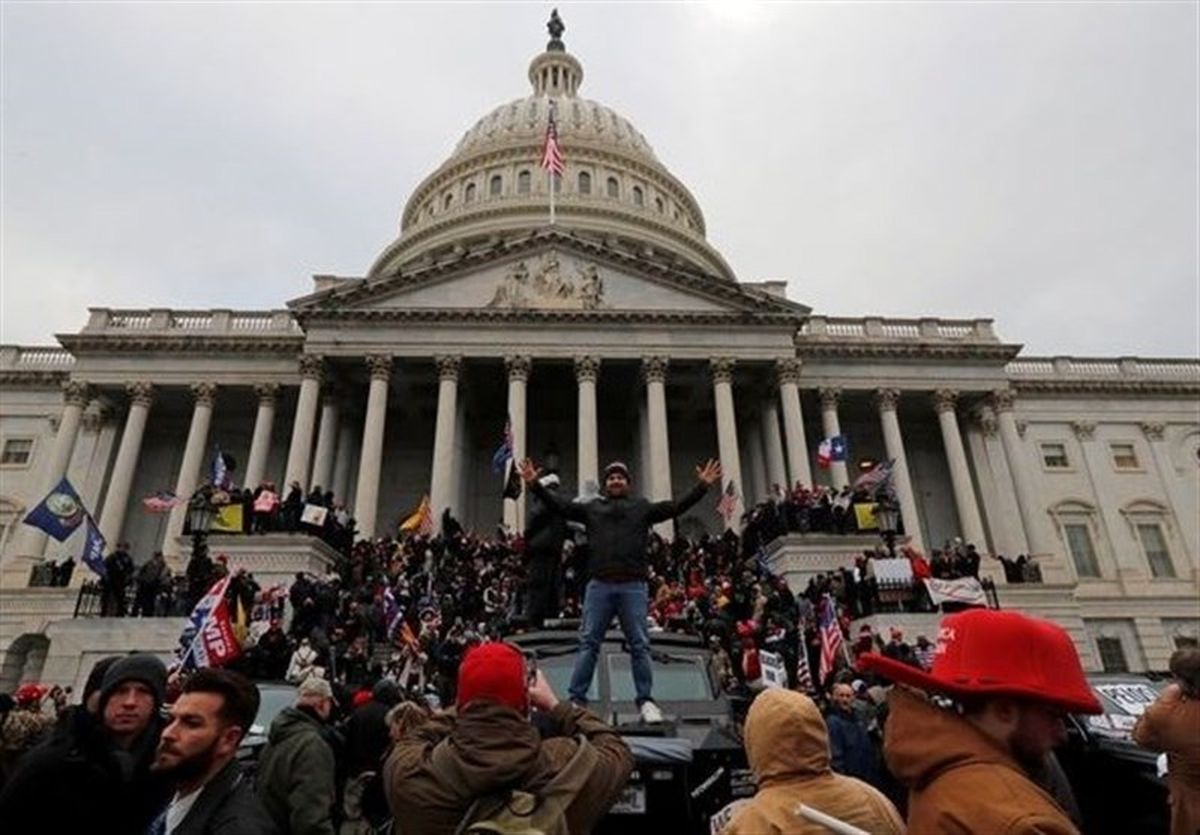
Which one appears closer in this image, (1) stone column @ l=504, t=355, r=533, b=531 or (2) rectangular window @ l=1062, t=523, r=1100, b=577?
(1) stone column @ l=504, t=355, r=533, b=531

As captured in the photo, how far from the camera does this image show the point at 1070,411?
4528 centimetres

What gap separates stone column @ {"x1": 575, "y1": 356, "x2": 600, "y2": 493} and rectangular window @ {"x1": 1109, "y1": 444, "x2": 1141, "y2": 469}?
28334 millimetres

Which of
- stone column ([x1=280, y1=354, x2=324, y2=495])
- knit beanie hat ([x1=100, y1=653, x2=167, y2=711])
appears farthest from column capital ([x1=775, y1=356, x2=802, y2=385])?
knit beanie hat ([x1=100, y1=653, x2=167, y2=711])

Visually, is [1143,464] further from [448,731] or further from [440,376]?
[448,731]

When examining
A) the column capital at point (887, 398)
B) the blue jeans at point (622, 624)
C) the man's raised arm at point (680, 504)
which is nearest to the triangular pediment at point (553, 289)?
the column capital at point (887, 398)

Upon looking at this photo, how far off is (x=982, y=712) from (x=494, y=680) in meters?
1.86

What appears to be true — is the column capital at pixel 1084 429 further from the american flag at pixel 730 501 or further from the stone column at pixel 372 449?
the stone column at pixel 372 449

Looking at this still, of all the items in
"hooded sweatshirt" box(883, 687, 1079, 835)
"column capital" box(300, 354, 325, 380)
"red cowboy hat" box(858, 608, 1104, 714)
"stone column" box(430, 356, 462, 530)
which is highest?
"column capital" box(300, 354, 325, 380)

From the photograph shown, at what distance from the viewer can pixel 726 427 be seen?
35781 millimetres

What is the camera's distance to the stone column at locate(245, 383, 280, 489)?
119 ft

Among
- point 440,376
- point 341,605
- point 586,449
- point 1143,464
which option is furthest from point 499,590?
point 1143,464

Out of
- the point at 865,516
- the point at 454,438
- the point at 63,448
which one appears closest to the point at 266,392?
the point at 63,448

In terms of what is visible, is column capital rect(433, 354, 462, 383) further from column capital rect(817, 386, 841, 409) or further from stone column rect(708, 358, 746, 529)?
column capital rect(817, 386, 841, 409)

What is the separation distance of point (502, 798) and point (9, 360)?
4985 centimetres
